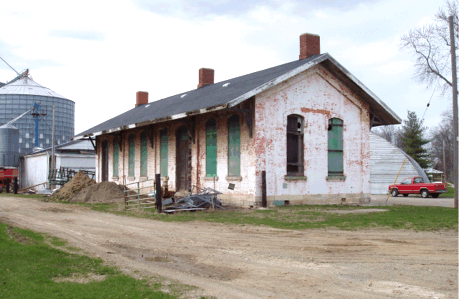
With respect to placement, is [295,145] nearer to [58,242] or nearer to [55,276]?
[58,242]

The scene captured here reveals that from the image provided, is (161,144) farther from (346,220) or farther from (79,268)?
(79,268)

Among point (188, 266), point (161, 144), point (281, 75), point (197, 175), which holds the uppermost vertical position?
point (281, 75)

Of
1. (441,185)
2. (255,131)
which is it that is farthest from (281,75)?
(441,185)

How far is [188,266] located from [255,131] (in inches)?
399

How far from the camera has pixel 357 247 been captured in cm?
879

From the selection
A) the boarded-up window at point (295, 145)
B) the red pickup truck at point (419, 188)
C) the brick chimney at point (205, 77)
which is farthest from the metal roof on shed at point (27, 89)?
the boarded-up window at point (295, 145)

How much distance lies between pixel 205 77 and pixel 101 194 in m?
9.42

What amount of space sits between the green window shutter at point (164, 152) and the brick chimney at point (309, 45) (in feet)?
25.6

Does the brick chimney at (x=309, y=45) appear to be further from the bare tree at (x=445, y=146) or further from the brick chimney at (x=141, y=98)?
the bare tree at (x=445, y=146)

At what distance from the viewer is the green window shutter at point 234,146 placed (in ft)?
59.2

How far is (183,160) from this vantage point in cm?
2170

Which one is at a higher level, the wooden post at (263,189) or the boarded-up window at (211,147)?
the boarded-up window at (211,147)

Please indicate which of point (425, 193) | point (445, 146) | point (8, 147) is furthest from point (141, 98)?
point (445, 146)

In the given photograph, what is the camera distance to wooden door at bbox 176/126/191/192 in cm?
2120
